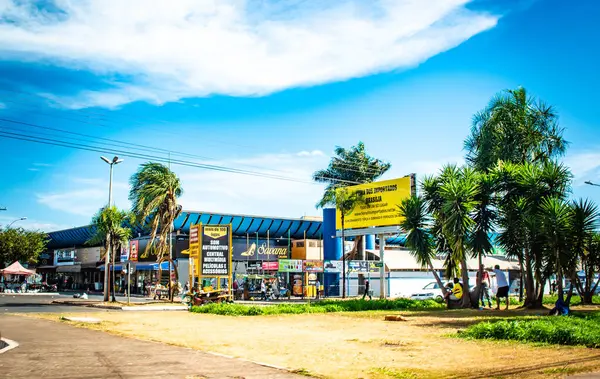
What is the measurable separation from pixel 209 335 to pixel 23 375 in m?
7.62

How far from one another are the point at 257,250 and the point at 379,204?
17411mm

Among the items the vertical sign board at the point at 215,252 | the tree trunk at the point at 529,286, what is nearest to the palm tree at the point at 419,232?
the tree trunk at the point at 529,286

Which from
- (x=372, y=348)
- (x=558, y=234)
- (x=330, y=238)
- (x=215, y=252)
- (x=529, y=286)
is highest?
(x=330, y=238)

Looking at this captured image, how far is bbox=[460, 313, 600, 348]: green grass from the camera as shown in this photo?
12.4m

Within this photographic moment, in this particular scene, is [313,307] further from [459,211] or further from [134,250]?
[134,250]

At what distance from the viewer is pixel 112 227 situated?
120ft

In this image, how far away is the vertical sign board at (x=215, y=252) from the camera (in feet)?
108

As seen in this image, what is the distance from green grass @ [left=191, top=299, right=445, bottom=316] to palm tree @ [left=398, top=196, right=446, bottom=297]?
191 cm

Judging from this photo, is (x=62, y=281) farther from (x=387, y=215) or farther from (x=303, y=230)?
(x=387, y=215)

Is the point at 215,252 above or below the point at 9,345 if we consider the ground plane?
Result: above

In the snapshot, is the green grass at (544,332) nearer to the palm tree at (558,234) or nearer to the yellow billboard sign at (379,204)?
the palm tree at (558,234)

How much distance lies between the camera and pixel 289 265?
153 feet

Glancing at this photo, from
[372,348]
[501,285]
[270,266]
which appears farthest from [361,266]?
[372,348]

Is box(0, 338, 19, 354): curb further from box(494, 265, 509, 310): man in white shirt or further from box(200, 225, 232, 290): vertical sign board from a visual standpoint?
box(200, 225, 232, 290): vertical sign board
